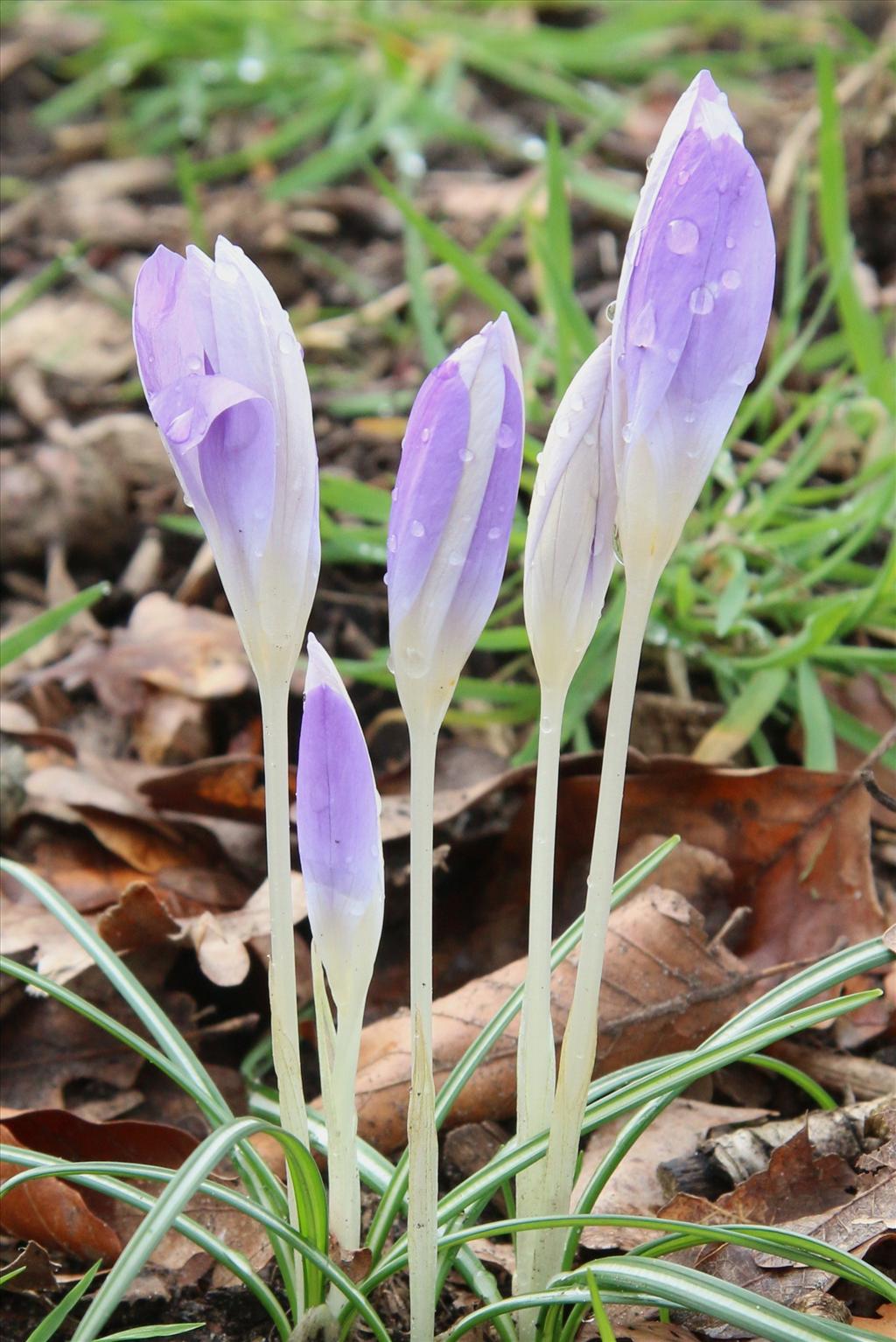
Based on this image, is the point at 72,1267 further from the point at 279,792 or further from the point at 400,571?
the point at 400,571

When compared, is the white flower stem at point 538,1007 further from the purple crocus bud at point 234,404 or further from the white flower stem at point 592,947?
the purple crocus bud at point 234,404

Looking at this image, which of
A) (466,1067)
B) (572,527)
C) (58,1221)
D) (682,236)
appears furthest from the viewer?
(58,1221)

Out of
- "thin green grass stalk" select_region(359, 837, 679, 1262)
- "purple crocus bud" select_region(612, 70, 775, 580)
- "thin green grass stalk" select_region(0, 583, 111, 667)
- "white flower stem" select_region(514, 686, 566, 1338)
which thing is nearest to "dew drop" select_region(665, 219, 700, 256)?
"purple crocus bud" select_region(612, 70, 775, 580)

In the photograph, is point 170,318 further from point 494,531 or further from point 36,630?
point 36,630

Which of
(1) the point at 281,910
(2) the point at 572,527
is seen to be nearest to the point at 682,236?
(2) the point at 572,527

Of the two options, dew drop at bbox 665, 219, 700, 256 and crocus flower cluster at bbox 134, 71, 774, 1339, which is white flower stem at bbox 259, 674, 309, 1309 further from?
dew drop at bbox 665, 219, 700, 256
